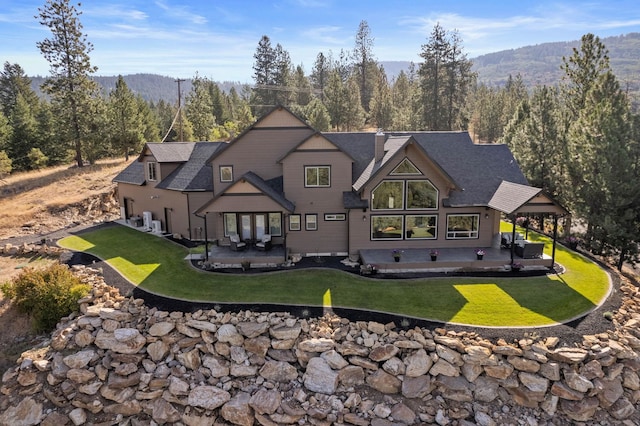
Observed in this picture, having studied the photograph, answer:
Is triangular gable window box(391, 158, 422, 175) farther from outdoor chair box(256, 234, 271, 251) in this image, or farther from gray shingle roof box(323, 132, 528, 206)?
outdoor chair box(256, 234, 271, 251)

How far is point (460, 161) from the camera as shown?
22938mm

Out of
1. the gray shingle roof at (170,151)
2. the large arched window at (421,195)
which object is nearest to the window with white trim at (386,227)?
the large arched window at (421,195)

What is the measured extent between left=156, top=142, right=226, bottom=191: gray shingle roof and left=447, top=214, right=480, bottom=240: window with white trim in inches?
558

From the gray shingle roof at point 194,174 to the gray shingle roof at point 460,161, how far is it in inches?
313

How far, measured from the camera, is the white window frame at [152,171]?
25.9 m

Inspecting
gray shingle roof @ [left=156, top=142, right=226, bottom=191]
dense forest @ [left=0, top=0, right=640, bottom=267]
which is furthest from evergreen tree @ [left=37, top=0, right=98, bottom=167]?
gray shingle roof @ [left=156, top=142, right=226, bottom=191]

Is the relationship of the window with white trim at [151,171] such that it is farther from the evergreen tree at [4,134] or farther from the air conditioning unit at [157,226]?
the evergreen tree at [4,134]

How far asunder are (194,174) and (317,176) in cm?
847

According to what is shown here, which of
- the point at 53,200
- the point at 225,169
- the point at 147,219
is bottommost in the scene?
the point at 147,219

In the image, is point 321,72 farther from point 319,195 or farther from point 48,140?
point 319,195

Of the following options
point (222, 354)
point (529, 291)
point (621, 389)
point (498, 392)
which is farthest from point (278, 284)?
point (621, 389)

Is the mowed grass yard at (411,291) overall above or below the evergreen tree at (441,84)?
below

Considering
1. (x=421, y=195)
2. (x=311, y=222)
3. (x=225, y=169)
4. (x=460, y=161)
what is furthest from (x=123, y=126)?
(x=460, y=161)

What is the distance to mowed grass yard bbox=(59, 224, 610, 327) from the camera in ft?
50.5
